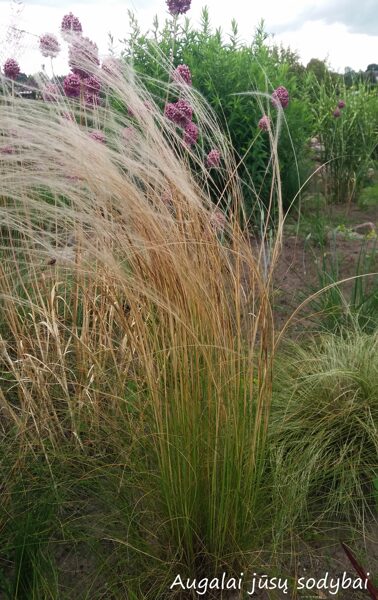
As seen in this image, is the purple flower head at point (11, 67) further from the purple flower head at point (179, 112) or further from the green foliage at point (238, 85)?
the green foliage at point (238, 85)

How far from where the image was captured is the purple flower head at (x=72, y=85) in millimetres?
3105

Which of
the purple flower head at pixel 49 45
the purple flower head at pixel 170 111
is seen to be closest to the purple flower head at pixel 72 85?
the purple flower head at pixel 49 45

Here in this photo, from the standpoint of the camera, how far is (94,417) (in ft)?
8.52

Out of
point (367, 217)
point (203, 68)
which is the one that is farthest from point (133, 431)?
point (367, 217)

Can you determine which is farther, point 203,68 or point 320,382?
point 203,68

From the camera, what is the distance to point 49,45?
3.02 meters

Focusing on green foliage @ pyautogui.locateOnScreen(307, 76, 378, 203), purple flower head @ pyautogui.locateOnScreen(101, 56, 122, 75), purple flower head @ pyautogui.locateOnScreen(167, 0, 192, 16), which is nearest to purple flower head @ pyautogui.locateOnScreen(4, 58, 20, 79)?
purple flower head @ pyautogui.locateOnScreen(101, 56, 122, 75)

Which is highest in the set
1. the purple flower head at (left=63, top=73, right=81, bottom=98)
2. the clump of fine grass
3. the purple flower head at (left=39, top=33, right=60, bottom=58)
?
the purple flower head at (left=39, top=33, right=60, bottom=58)

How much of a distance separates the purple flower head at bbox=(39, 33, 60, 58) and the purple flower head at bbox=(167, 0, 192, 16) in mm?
1154

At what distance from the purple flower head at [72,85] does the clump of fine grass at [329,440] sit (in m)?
1.63

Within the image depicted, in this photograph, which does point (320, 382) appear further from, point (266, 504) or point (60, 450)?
point (60, 450)

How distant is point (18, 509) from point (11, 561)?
240 mm

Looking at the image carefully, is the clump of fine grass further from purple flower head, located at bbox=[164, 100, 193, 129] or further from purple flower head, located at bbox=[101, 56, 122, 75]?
purple flower head, located at bbox=[101, 56, 122, 75]

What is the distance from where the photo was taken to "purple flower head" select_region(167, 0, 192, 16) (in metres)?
3.91
